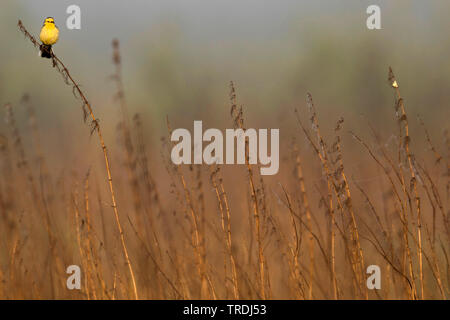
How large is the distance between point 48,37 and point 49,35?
0.02 metres

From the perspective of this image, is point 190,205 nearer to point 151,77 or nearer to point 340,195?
point 340,195

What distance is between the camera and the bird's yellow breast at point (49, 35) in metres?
2.89

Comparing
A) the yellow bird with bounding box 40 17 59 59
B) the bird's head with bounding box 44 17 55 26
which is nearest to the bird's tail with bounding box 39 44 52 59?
the yellow bird with bounding box 40 17 59 59

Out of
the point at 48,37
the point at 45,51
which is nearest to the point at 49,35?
the point at 48,37

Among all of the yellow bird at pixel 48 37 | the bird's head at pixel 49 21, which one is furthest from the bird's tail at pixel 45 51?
the bird's head at pixel 49 21

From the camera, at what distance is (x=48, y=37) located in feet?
9.55

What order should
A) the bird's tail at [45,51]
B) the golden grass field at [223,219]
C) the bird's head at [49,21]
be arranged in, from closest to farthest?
the golden grass field at [223,219]
the bird's tail at [45,51]
the bird's head at [49,21]

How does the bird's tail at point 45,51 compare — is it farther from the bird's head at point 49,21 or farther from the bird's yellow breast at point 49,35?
the bird's head at point 49,21

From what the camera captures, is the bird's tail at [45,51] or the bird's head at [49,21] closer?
the bird's tail at [45,51]

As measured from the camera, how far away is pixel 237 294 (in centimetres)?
289

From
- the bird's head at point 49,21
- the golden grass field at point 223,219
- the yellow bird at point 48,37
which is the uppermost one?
the bird's head at point 49,21

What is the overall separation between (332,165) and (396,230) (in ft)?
2.92

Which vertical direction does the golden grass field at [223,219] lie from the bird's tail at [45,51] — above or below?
below

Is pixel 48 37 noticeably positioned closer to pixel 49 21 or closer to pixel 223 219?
pixel 49 21
